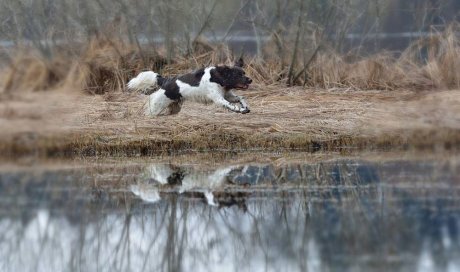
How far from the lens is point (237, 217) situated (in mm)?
9969

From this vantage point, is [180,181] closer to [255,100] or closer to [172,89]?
[172,89]

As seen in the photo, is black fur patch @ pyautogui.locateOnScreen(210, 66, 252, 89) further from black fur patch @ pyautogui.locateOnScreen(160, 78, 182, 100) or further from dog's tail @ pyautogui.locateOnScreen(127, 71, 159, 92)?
dog's tail @ pyautogui.locateOnScreen(127, 71, 159, 92)

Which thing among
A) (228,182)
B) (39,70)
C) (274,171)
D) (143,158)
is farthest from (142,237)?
(39,70)

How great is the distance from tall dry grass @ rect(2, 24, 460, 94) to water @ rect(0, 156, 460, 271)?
573 centimetres

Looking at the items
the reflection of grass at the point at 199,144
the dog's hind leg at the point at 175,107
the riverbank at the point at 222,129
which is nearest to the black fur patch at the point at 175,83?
the dog's hind leg at the point at 175,107

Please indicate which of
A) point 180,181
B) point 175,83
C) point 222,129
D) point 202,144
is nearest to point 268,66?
point 175,83

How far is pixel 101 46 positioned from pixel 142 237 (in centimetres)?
1166

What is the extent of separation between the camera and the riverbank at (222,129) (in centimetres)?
1484

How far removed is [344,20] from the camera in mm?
20547

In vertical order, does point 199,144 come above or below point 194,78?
below

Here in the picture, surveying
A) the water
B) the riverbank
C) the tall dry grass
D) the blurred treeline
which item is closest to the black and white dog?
the riverbank

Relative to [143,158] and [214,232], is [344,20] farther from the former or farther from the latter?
[214,232]

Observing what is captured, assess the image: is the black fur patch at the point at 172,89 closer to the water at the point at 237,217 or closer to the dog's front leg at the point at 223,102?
the dog's front leg at the point at 223,102

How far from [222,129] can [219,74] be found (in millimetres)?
902
